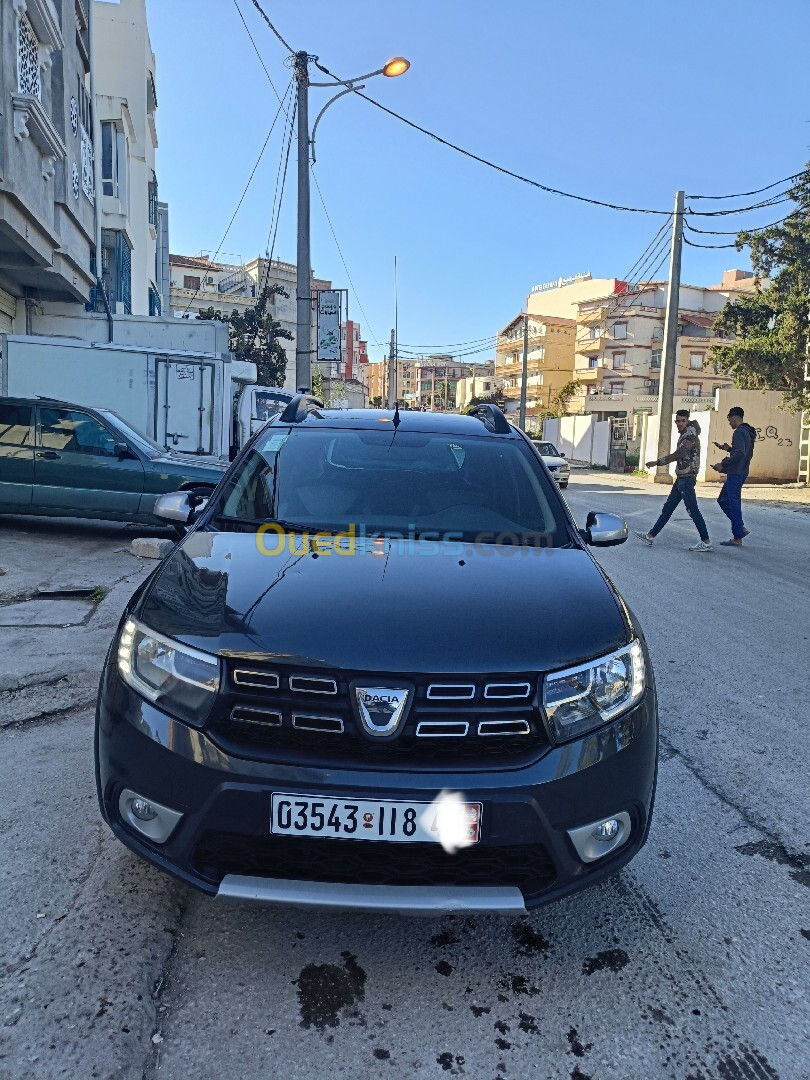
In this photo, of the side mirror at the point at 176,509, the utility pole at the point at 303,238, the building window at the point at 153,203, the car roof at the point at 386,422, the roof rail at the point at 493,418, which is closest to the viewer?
the side mirror at the point at 176,509

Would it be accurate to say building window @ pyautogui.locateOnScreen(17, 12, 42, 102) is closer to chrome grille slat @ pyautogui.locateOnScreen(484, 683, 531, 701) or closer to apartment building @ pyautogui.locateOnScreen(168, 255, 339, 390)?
chrome grille slat @ pyautogui.locateOnScreen(484, 683, 531, 701)

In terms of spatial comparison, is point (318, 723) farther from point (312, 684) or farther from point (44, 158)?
point (44, 158)

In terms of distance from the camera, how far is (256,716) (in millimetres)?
2098

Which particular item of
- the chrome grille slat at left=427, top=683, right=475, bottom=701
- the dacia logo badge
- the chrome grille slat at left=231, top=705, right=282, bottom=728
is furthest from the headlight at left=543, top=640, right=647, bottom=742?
the chrome grille slat at left=231, top=705, right=282, bottom=728

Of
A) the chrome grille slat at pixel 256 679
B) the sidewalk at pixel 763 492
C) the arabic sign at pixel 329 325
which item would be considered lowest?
the sidewalk at pixel 763 492

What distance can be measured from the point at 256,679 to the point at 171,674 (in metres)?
0.27

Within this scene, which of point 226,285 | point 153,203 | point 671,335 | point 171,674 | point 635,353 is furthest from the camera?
point 635,353

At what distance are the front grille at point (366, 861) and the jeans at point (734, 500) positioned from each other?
30.7ft

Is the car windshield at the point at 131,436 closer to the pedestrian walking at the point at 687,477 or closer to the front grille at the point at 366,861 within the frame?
the pedestrian walking at the point at 687,477

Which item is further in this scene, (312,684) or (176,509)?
(176,509)

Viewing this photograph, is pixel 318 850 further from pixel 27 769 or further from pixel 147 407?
pixel 147 407

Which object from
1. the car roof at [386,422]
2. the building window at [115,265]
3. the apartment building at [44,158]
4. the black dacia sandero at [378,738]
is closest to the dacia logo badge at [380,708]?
the black dacia sandero at [378,738]

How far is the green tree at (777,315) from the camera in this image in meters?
23.9

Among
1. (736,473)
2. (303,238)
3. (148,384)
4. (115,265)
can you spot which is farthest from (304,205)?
(115,265)
